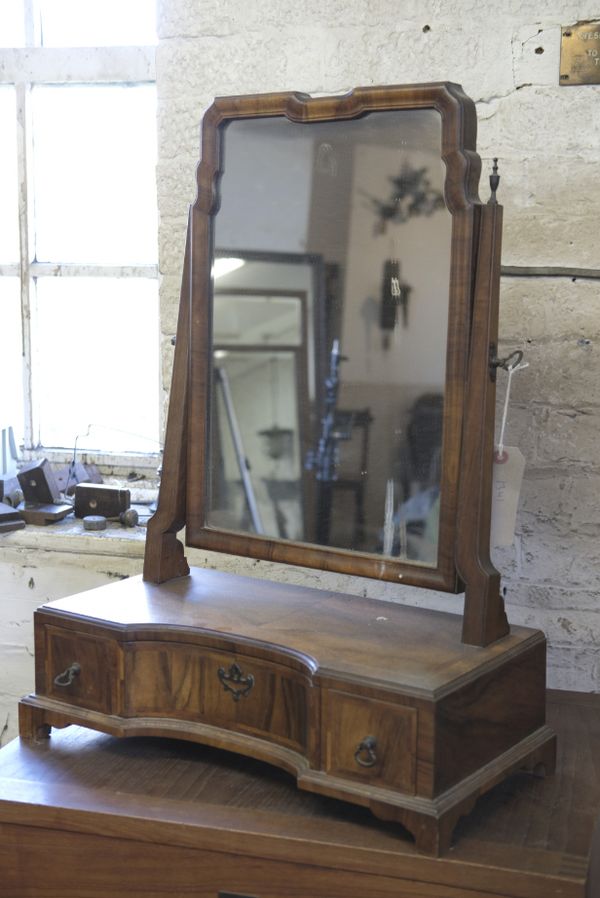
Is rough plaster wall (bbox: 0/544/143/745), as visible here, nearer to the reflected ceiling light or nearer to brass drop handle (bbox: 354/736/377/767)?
the reflected ceiling light

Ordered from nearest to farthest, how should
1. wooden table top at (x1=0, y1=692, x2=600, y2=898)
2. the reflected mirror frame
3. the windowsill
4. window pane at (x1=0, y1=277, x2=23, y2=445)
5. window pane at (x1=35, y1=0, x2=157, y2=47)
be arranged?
wooden table top at (x1=0, y1=692, x2=600, y2=898) → the reflected mirror frame → the windowsill → window pane at (x1=35, y1=0, x2=157, y2=47) → window pane at (x1=0, y1=277, x2=23, y2=445)

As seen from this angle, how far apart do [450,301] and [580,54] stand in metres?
0.60

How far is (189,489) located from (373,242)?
1.46 feet

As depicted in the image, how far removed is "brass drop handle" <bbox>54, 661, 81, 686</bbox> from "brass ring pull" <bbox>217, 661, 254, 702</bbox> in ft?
0.68

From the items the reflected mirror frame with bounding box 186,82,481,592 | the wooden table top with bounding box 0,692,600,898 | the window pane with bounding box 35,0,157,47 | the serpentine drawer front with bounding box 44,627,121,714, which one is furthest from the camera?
the window pane with bounding box 35,0,157,47

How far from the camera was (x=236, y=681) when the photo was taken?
1389 millimetres

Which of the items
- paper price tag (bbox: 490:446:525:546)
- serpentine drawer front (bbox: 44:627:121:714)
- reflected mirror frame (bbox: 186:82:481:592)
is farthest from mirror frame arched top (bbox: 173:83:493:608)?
serpentine drawer front (bbox: 44:627:121:714)

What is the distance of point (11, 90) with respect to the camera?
7.39 ft

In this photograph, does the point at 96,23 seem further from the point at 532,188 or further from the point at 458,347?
the point at 458,347

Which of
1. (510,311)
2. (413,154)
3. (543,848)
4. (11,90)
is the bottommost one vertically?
(543,848)

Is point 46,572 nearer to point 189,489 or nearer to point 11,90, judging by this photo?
point 189,489

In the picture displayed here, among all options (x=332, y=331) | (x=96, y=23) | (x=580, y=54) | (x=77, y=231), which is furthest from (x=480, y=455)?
(x=96, y=23)

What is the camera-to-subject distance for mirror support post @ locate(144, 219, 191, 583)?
5.13 ft

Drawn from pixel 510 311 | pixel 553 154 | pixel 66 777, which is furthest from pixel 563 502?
pixel 66 777
